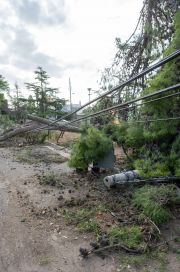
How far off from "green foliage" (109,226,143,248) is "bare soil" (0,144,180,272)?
0.35 ft

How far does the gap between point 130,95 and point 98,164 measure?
1.77m

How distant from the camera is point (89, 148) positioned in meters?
5.37

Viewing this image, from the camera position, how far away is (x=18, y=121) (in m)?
12.1

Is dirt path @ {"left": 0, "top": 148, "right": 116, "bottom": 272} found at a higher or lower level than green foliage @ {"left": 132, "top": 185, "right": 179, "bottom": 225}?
lower

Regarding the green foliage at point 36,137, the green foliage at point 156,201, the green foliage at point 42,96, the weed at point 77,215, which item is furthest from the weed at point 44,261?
the green foliage at point 42,96

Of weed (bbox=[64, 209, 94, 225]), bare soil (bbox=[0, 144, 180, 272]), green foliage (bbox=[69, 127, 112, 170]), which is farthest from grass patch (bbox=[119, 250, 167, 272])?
green foliage (bbox=[69, 127, 112, 170])

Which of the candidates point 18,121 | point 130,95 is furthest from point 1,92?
point 130,95

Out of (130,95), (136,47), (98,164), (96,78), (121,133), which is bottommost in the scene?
(98,164)

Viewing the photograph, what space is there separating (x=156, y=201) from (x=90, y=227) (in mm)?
981

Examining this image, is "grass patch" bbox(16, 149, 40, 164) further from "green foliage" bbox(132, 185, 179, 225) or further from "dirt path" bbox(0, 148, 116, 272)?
"green foliage" bbox(132, 185, 179, 225)

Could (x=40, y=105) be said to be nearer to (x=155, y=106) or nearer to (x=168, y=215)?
(x=155, y=106)

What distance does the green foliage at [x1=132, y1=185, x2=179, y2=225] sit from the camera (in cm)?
326

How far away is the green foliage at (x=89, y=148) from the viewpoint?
→ 17.5 feet

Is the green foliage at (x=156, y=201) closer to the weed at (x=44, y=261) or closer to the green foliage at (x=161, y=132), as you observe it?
the green foliage at (x=161, y=132)
